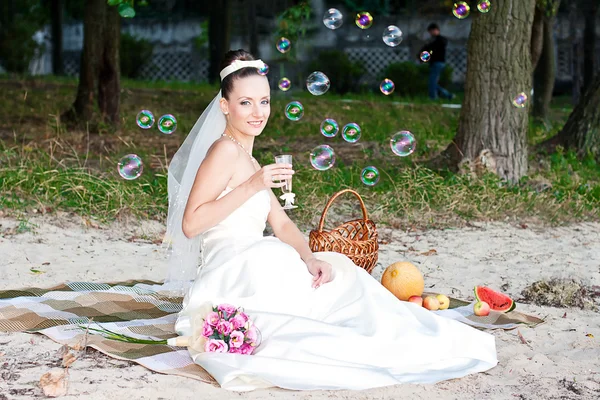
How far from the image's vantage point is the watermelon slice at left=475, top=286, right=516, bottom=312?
15.5 feet

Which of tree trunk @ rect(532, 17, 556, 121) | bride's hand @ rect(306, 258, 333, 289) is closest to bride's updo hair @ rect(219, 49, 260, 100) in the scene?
bride's hand @ rect(306, 258, 333, 289)

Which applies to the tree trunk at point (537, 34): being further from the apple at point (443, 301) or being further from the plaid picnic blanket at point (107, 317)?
the plaid picnic blanket at point (107, 317)

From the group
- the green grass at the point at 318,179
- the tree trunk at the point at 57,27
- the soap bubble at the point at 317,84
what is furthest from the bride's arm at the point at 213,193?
the tree trunk at the point at 57,27

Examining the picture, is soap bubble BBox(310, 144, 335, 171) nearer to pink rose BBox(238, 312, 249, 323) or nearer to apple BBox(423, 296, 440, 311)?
apple BBox(423, 296, 440, 311)

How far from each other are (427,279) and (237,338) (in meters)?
2.34

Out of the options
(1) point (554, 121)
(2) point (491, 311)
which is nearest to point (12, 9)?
(1) point (554, 121)

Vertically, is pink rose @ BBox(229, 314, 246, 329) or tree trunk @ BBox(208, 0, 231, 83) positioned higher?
tree trunk @ BBox(208, 0, 231, 83)

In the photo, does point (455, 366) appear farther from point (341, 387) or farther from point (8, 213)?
point (8, 213)

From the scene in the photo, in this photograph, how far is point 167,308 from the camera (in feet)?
15.5

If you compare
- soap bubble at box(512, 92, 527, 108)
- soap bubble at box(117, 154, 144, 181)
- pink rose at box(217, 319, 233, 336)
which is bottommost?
pink rose at box(217, 319, 233, 336)

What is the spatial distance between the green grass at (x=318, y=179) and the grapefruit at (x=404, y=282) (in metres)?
2.10

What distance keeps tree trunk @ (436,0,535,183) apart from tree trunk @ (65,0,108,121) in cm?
475

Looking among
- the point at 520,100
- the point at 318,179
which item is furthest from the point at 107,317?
the point at 520,100

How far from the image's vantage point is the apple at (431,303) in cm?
468
